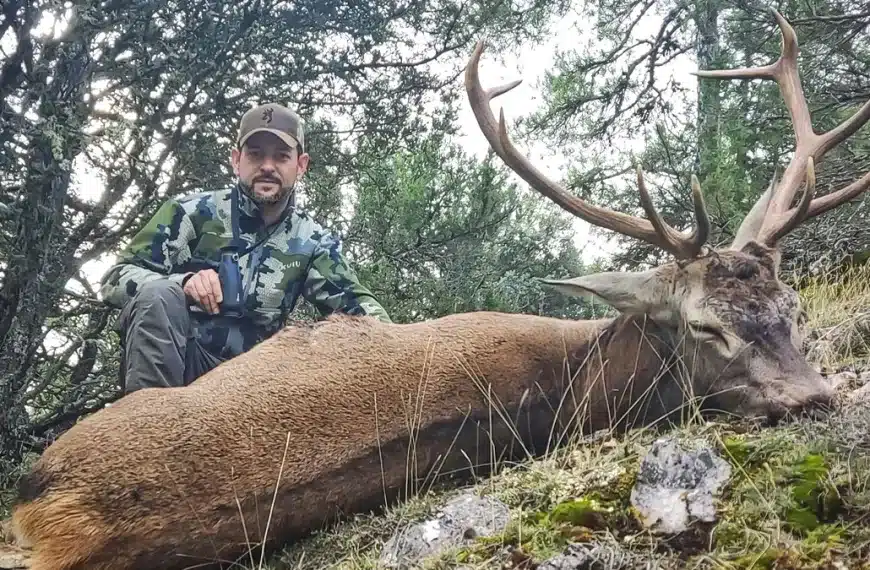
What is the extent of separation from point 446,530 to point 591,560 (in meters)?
0.70

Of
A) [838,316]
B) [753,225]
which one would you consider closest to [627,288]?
[753,225]

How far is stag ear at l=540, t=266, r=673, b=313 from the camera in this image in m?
4.14

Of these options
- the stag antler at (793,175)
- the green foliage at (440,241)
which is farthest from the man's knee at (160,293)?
the green foliage at (440,241)

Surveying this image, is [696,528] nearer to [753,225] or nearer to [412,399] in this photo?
[412,399]

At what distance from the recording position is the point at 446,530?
2977 mm

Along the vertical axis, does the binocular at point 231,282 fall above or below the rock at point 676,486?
above

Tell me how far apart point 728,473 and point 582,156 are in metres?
7.69

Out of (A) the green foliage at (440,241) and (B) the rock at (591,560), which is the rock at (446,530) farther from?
(A) the green foliage at (440,241)

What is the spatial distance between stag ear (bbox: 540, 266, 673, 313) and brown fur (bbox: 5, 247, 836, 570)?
0.16ft

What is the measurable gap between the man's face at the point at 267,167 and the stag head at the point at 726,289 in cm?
130

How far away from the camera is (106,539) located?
2859 mm

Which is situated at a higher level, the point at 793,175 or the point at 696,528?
the point at 793,175

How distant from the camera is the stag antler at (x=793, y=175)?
4.18m

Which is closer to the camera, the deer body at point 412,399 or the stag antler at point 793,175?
the deer body at point 412,399
